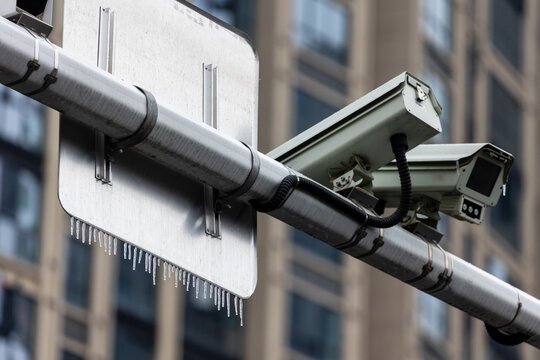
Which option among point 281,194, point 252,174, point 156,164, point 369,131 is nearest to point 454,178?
point 369,131

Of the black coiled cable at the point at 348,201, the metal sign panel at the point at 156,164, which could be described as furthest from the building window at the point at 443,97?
the metal sign panel at the point at 156,164

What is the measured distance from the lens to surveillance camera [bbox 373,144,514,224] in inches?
386

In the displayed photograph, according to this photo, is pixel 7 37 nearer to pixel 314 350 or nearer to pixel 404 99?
pixel 404 99

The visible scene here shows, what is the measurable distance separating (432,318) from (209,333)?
1033cm

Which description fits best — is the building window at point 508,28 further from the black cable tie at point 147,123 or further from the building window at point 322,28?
the black cable tie at point 147,123

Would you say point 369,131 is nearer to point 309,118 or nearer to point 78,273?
point 78,273

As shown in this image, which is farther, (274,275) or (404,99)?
(274,275)

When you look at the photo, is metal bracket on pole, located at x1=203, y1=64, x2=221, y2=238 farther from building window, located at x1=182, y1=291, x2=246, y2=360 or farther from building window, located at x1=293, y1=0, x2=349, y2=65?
building window, located at x1=293, y1=0, x2=349, y2=65

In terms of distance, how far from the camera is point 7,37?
25.0ft

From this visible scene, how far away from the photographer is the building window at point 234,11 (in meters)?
49.8

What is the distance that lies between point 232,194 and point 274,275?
136 ft

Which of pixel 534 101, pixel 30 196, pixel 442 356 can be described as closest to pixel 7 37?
pixel 30 196

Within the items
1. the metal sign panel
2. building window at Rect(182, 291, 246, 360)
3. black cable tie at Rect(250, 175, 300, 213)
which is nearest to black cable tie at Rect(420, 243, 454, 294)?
the metal sign panel

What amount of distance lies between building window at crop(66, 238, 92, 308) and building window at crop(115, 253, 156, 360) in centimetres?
114
